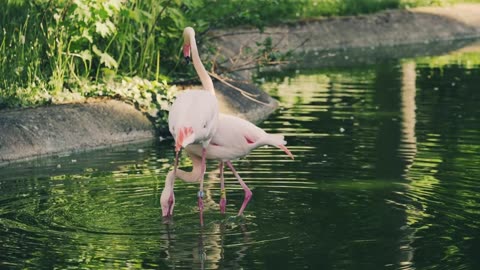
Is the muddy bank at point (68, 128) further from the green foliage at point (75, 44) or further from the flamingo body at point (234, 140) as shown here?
the flamingo body at point (234, 140)

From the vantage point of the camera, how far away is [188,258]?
7.35 m

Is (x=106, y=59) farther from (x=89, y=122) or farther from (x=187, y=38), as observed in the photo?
(x=187, y=38)

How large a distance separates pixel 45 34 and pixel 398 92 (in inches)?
220

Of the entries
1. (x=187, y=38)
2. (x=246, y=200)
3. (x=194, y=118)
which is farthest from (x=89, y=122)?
(x=194, y=118)

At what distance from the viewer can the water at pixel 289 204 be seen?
7.39m

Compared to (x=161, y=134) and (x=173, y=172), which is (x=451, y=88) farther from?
(x=173, y=172)

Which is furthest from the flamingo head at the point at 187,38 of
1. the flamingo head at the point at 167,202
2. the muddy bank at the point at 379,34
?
the muddy bank at the point at 379,34

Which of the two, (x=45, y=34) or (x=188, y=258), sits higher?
(x=45, y=34)

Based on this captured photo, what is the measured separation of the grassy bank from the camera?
12.9m

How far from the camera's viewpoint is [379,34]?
25.3 metres

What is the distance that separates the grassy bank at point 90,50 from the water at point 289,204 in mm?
1120

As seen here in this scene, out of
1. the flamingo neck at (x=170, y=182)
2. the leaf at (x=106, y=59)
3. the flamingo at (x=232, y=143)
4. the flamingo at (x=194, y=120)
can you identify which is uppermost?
the leaf at (x=106, y=59)

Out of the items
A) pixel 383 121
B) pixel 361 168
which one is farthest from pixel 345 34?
pixel 361 168

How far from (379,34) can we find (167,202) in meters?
17.3
